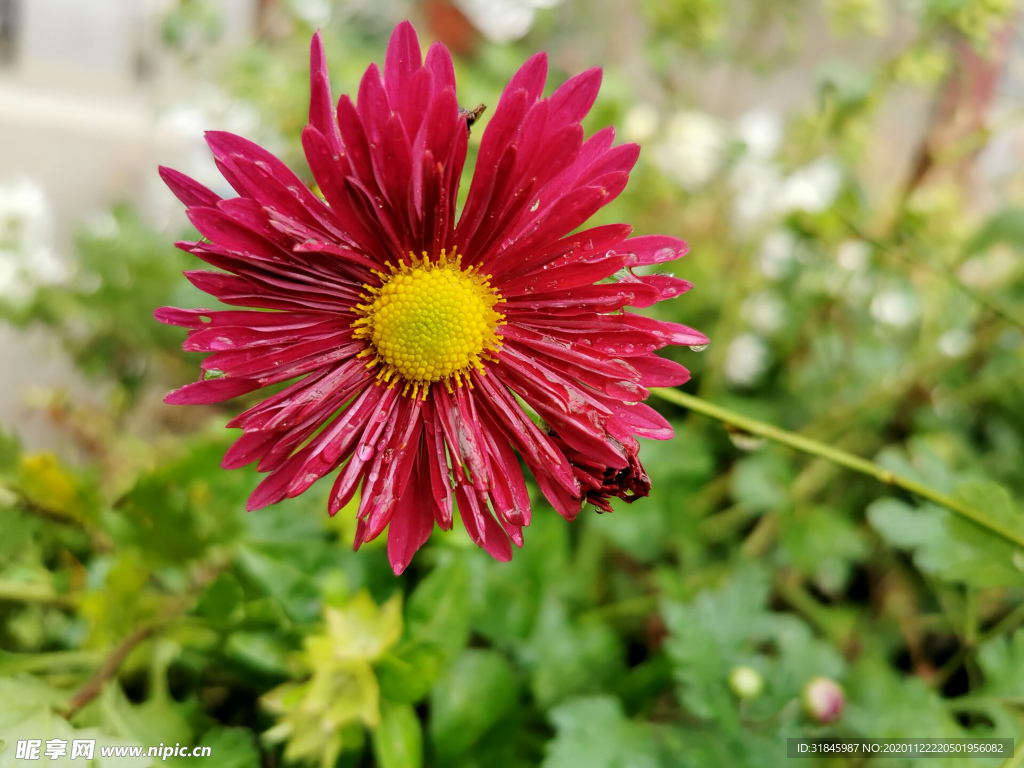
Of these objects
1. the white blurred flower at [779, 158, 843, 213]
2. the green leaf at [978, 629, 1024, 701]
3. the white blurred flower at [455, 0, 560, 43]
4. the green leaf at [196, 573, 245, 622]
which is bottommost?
the green leaf at [978, 629, 1024, 701]

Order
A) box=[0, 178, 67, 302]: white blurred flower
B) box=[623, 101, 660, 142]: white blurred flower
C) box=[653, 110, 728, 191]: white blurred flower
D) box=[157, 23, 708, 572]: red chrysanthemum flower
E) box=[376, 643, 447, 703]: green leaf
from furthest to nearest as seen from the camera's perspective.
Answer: box=[653, 110, 728, 191]: white blurred flower → box=[623, 101, 660, 142]: white blurred flower → box=[0, 178, 67, 302]: white blurred flower → box=[376, 643, 447, 703]: green leaf → box=[157, 23, 708, 572]: red chrysanthemum flower

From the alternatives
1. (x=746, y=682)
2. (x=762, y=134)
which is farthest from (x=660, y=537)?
(x=762, y=134)

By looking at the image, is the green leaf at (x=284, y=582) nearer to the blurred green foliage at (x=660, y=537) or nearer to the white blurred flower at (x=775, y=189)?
the blurred green foliage at (x=660, y=537)

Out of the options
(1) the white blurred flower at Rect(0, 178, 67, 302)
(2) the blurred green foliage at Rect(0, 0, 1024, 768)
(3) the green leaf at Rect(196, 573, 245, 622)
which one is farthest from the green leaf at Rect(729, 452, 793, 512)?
(1) the white blurred flower at Rect(0, 178, 67, 302)

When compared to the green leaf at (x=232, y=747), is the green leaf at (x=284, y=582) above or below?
above

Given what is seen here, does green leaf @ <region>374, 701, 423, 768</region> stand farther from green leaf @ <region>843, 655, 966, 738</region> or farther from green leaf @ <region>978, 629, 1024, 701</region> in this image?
green leaf @ <region>978, 629, 1024, 701</region>

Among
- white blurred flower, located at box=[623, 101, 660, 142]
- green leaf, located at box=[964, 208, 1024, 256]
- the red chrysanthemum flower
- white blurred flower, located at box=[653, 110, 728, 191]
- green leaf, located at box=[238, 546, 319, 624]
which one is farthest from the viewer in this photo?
white blurred flower, located at box=[653, 110, 728, 191]

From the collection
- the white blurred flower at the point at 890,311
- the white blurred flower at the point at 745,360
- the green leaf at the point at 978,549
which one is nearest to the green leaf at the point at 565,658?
the green leaf at the point at 978,549

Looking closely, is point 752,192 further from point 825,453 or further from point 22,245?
point 22,245
